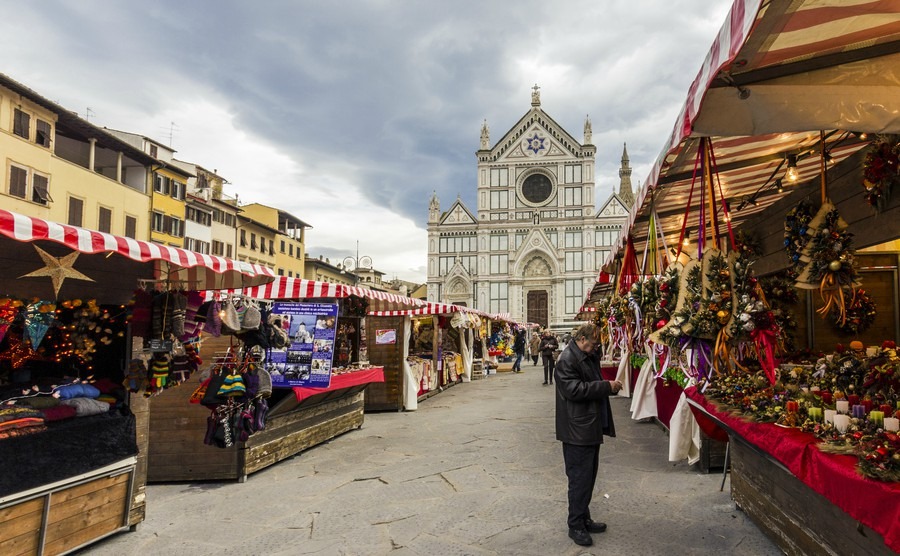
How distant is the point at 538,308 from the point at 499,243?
6.89 meters

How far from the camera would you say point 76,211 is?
921 inches

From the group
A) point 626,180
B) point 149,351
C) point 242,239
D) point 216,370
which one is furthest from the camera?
point 626,180

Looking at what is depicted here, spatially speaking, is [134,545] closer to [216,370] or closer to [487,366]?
[216,370]

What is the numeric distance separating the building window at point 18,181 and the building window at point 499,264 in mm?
35474

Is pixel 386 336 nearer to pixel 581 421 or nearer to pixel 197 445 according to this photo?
pixel 197 445

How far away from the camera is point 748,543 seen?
411 cm

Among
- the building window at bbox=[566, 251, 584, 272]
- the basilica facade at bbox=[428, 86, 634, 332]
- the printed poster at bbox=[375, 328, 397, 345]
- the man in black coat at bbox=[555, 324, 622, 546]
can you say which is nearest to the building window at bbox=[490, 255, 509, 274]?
the basilica facade at bbox=[428, 86, 634, 332]

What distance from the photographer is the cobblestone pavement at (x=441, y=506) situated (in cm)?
435

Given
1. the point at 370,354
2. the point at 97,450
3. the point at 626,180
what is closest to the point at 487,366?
the point at 370,354

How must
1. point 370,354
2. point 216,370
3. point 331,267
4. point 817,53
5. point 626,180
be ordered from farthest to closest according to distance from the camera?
point 626,180
point 331,267
point 370,354
point 216,370
point 817,53

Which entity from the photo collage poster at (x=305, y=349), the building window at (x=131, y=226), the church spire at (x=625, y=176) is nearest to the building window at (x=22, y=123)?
the building window at (x=131, y=226)

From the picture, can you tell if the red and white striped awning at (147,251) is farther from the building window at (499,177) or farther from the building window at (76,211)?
the building window at (499,177)

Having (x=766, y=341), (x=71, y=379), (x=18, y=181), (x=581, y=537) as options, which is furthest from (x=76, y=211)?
(x=766, y=341)

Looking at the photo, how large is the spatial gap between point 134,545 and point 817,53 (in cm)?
576
